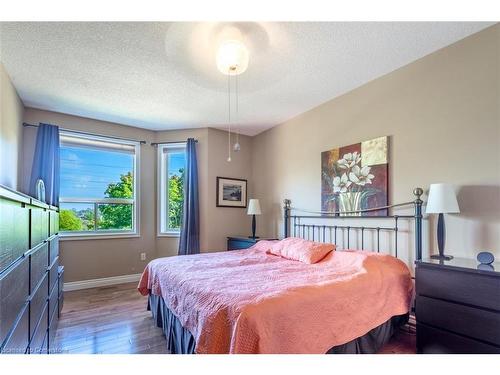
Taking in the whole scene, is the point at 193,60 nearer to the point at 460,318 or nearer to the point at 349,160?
the point at 349,160

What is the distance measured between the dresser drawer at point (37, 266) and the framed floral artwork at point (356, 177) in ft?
8.74

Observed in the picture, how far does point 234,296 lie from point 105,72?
2.33 m

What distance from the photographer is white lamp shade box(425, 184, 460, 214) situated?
1952 millimetres

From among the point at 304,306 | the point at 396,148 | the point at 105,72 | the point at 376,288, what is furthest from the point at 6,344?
the point at 396,148

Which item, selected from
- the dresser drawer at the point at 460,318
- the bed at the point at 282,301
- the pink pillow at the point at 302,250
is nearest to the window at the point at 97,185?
the bed at the point at 282,301

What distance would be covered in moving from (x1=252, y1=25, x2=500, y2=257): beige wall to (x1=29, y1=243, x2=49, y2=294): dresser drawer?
276 cm

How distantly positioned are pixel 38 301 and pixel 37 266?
217 millimetres

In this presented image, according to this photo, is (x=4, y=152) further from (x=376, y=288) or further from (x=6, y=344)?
(x=376, y=288)

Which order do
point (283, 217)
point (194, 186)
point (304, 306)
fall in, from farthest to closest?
point (194, 186)
point (283, 217)
point (304, 306)

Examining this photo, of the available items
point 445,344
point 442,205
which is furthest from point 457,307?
point 442,205

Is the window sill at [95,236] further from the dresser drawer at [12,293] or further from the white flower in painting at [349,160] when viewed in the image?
the white flower in painting at [349,160]

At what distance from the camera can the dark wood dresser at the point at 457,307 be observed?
5.15 feet

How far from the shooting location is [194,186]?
422cm

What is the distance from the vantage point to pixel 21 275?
4.03 feet
